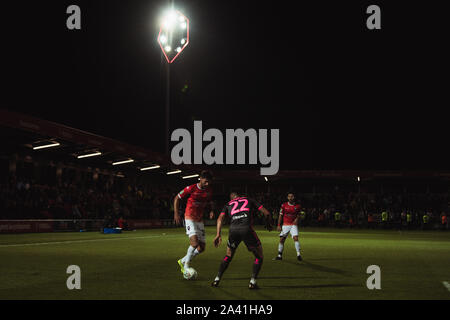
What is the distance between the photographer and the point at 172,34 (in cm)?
5638

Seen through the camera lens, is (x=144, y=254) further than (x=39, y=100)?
No

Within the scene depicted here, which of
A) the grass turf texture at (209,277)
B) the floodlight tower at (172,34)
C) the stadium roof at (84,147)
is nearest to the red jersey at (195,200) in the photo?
the grass turf texture at (209,277)

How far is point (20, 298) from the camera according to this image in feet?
26.3

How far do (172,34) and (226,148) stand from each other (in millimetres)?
15054

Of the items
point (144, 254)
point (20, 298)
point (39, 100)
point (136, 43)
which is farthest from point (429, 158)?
point (20, 298)

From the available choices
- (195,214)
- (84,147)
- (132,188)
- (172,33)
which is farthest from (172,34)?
(195,214)

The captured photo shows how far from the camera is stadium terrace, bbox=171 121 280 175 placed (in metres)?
54.0

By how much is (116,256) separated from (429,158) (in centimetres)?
6134

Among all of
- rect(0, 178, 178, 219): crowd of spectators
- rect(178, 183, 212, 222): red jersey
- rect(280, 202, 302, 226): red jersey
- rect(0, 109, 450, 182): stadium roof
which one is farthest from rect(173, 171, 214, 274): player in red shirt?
rect(0, 178, 178, 219): crowd of spectators

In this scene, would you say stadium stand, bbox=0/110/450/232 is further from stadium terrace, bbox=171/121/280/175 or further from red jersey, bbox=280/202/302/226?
red jersey, bbox=280/202/302/226

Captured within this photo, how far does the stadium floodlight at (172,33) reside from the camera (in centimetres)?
5509

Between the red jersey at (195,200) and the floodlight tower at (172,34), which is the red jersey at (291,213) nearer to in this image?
the red jersey at (195,200)

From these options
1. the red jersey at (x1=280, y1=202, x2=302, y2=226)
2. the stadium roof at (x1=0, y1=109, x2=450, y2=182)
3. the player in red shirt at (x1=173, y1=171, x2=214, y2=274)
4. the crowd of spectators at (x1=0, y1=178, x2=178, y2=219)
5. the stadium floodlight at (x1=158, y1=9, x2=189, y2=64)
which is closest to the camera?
the player in red shirt at (x1=173, y1=171, x2=214, y2=274)

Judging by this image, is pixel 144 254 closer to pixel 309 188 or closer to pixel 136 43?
pixel 136 43
